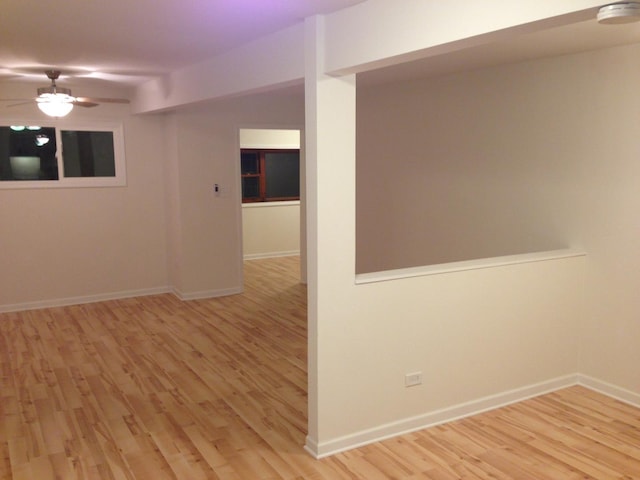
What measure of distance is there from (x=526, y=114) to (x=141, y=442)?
3.55m

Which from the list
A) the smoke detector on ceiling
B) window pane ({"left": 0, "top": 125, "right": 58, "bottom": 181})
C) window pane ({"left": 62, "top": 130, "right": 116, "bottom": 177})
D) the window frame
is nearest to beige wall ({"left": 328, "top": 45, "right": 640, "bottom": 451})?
the smoke detector on ceiling

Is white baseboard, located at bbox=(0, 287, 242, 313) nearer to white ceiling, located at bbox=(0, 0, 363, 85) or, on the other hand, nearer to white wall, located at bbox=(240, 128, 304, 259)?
white wall, located at bbox=(240, 128, 304, 259)

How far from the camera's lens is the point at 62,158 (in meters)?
6.26

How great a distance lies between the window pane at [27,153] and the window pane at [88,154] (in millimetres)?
143

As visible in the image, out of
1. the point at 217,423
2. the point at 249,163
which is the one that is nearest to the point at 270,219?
the point at 249,163

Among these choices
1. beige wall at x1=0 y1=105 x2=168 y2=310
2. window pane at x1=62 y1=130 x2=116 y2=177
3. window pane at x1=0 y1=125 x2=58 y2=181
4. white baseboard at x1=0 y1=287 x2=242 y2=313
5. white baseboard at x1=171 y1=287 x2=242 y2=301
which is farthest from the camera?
white baseboard at x1=171 y1=287 x2=242 y2=301

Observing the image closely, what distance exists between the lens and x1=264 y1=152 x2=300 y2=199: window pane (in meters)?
9.43

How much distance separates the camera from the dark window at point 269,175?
364 inches

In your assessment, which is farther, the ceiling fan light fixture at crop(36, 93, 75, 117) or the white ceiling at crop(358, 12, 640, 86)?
the ceiling fan light fixture at crop(36, 93, 75, 117)

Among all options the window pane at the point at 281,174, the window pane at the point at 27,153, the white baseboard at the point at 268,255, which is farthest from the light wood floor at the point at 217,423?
the window pane at the point at 281,174

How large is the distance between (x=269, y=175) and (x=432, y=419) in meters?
6.52

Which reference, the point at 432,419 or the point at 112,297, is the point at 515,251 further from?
the point at 112,297

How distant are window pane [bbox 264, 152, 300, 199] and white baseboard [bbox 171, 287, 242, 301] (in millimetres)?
2894

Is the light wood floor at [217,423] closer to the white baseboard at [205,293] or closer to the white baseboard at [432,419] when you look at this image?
the white baseboard at [432,419]
